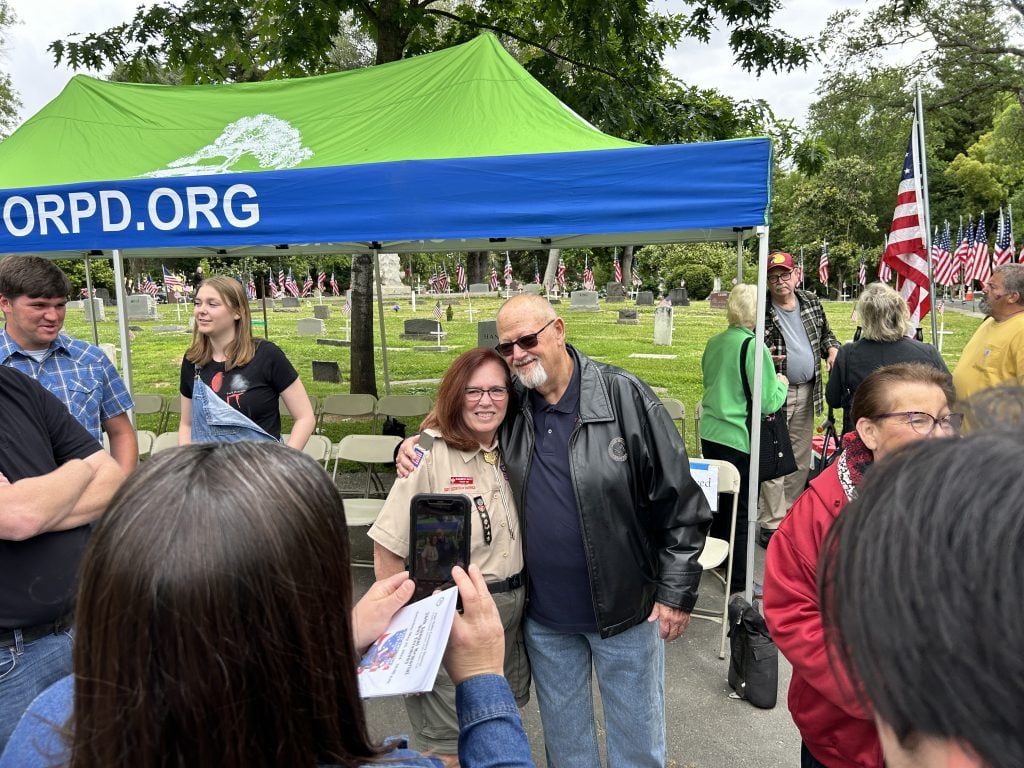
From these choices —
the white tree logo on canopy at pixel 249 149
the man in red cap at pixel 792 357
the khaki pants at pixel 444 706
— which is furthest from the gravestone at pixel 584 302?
the khaki pants at pixel 444 706

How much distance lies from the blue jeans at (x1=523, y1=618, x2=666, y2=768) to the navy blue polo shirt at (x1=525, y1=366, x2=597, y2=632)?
9 centimetres

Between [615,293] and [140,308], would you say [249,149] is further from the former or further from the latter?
[615,293]

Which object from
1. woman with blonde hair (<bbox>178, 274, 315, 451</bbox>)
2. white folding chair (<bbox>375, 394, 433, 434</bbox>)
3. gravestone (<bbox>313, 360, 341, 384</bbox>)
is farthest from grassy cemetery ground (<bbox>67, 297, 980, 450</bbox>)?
woman with blonde hair (<bbox>178, 274, 315, 451</bbox>)

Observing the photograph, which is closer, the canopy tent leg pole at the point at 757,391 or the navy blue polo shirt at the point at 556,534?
the navy blue polo shirt at the point at 556,534

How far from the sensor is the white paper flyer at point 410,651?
1.01m

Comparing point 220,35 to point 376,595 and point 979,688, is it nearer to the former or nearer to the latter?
point 376,595

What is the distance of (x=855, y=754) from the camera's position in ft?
5.03

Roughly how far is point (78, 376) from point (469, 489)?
5.64 ft

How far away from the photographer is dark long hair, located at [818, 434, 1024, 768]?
49 cm

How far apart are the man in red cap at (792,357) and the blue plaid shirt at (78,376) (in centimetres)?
402

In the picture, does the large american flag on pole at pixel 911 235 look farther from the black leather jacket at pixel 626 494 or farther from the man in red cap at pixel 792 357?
the black leather jacket at pixel 626 494

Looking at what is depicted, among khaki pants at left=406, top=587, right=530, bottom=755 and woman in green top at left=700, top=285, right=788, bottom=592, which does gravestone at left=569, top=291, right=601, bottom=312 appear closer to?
woman in green top at left=700, top=285, right=788, bottom=592

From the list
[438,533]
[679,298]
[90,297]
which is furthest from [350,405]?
[679,298]

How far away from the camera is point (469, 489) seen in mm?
2072
